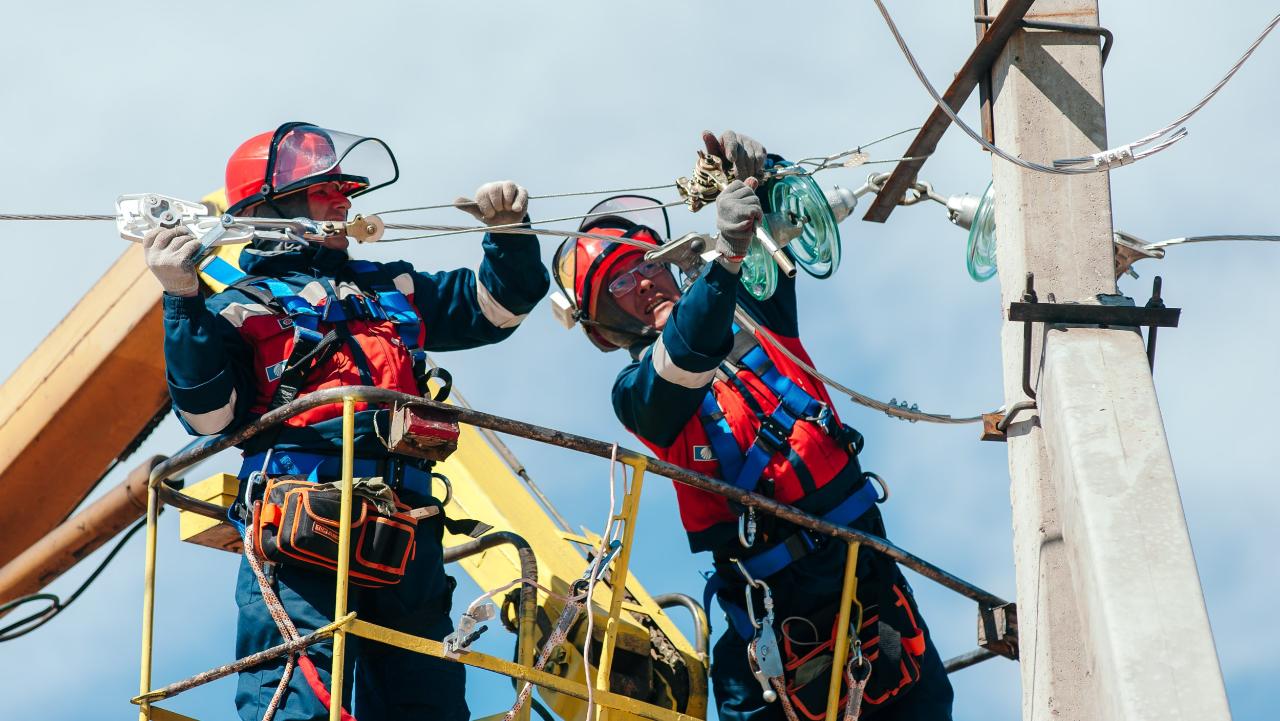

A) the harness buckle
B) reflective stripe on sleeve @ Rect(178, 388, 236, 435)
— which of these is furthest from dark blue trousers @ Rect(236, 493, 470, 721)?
the harness buckle

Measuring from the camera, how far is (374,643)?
5738 mm

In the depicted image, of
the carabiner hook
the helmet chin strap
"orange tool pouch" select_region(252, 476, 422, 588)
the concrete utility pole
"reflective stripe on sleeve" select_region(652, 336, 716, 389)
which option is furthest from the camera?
the helmet chin strap

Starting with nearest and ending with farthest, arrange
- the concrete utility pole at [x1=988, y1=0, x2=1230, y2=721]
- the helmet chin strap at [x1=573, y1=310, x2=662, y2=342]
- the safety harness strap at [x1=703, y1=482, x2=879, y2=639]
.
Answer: the concrete utility pole at [x1=988, y1=0, x2=1230, y2=721] → the safety harness strap at [x1=703, y1=482, x2=879, y2=639] → the helmet chin strap at [x1=573, y1=310, x2=662, y2=342]

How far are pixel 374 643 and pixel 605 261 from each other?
5.96ft

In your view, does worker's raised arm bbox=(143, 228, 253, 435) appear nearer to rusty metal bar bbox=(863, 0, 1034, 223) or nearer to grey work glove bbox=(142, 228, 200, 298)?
grey work glove bbox=(142, 228, 200, 298)

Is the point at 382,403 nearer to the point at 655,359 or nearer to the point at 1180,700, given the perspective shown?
the point at 655,359

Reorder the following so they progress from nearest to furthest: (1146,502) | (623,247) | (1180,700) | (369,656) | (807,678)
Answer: (1180,700) → (1146,502) → (369,656) → (807,678) → (623,247)

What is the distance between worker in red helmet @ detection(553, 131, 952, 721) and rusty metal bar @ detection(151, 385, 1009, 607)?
0.17 meters

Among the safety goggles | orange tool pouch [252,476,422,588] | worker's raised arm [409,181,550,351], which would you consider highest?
the safety goggles

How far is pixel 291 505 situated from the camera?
214 inches

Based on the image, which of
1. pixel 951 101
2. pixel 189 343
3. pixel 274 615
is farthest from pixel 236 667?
pixel 951 101

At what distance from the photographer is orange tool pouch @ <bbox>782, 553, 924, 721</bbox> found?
6117 millimetres

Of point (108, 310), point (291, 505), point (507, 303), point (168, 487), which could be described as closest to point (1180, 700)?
point (291, 505)

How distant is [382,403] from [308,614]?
683 millimetres
